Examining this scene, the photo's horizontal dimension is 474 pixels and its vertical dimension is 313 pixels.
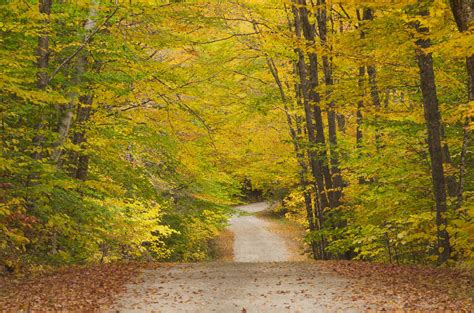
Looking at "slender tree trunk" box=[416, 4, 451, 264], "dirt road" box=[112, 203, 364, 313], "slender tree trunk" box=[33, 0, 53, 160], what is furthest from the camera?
"slender tree trunk" box=[33, 0, 53, 160]

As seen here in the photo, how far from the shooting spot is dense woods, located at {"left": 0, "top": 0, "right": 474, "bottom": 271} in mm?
10023

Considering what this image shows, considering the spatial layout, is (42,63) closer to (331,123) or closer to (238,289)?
(238,289)

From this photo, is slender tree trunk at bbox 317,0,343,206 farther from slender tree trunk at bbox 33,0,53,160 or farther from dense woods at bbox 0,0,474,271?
slender tree trunk at bbox 33,0,53,160

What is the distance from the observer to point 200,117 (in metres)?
14.5

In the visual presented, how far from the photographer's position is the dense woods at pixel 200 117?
1002 cm

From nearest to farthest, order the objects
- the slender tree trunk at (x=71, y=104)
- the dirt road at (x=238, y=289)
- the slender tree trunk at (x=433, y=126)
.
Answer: the dirt road at (x=238, y=289)
the slender tree trunk at (x=433, y=126)
the slender tree trunk at (x=71, y=104)

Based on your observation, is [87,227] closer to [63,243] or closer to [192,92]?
[63,243]

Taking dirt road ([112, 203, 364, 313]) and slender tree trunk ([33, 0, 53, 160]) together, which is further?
slender tree trunk ([33, 0, 53, 160])

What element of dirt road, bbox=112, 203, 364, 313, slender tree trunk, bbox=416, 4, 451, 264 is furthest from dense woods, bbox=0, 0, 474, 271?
dirt road, bbox=112, 203, 364, 313

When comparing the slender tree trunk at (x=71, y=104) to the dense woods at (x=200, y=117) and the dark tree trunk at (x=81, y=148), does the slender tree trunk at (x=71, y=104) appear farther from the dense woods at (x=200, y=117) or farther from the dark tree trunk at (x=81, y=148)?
the dark tree trunk at (x=81, y=148)

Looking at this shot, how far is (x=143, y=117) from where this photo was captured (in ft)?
50.1

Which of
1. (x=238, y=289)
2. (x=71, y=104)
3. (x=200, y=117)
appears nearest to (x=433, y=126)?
(x=238, y=289)

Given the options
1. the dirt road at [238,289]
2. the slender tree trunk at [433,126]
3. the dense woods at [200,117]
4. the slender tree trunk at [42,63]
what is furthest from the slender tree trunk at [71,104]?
the slender tree trunk at [433,126]

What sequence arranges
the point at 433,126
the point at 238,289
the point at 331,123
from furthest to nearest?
the point at 331,123, the point at 238,289, the point at 433,126
